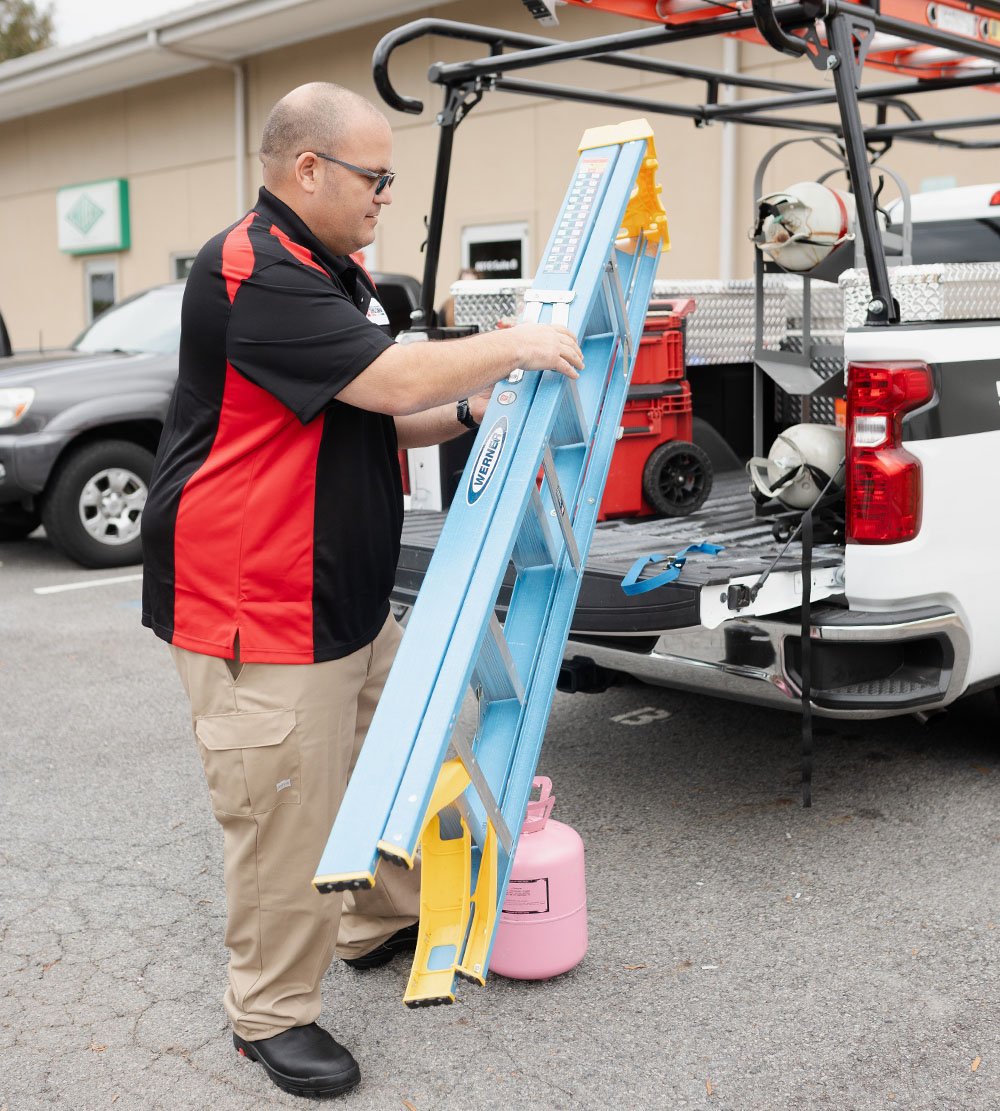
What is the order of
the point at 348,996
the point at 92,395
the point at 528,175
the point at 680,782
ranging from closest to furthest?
the point at 348,996 → the point at 680,782 → the point at 92,395 → the point at 528,175

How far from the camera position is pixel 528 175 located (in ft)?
42.8

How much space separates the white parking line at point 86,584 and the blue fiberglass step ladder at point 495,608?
5187 mm

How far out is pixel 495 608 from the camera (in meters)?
2.92

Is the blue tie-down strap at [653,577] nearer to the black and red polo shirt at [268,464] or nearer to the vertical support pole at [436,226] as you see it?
the black and red polo shirt at [268,464]

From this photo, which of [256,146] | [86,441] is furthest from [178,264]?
[86,441]

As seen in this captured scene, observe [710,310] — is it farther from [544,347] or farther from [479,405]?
[544,347]

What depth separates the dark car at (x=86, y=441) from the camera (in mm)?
7738

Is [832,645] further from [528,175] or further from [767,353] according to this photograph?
[528,175]

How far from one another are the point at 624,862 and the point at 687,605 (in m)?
0.82

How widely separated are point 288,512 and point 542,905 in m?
1.11

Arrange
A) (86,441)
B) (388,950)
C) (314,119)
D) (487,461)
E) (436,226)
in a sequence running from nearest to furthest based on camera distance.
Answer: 1. (314,119)
2. (487,461)
3. (388,950)
4. (436,226)
5. (86,441)

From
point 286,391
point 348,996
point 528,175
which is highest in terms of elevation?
point 528,175

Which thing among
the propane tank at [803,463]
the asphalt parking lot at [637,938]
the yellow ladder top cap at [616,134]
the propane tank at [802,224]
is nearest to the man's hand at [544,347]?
the yellow ladder top cap at [616,134]

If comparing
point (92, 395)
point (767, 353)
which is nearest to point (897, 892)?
point (767, 353)
